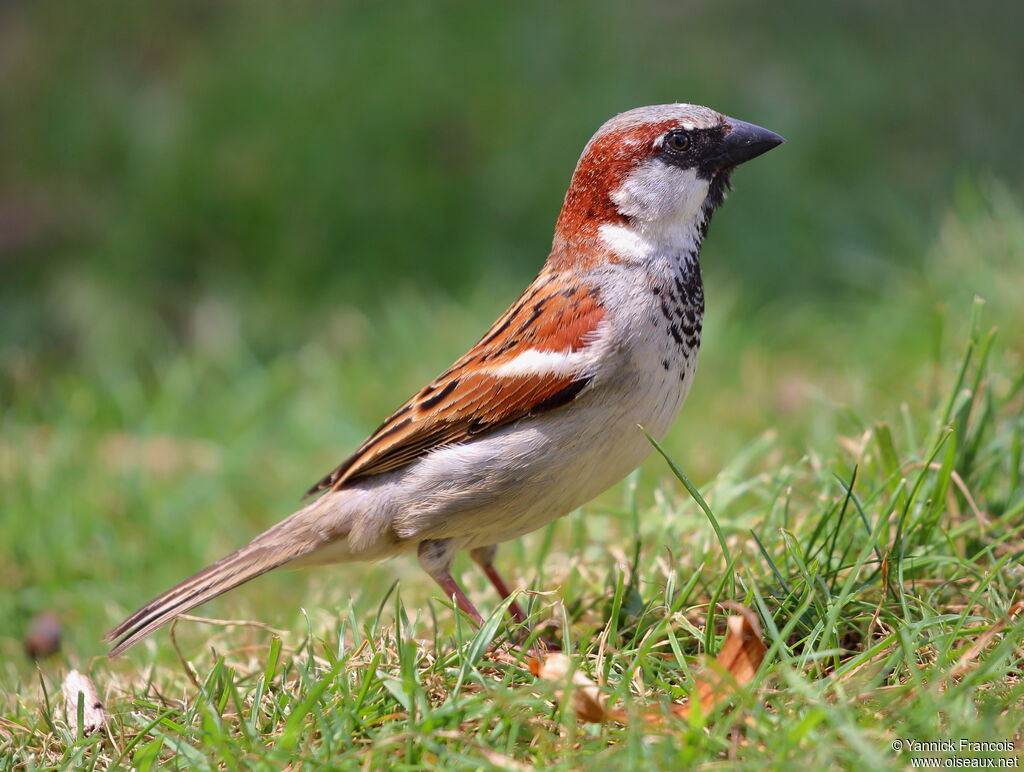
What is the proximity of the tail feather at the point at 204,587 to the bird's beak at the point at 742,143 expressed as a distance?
1.66m

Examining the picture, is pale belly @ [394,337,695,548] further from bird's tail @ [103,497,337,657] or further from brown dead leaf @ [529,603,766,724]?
brown dead leaf @ [529,603,766,724]

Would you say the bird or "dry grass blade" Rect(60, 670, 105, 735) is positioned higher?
the bird

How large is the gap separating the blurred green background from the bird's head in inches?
58.1

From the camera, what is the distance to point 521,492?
3018 mm

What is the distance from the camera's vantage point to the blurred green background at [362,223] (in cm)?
488

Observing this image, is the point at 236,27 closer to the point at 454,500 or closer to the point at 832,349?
the point at 832,349

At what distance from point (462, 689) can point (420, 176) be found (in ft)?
15.9

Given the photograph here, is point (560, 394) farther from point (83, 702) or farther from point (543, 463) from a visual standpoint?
point (83, 702)

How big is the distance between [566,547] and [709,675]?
1.50 m

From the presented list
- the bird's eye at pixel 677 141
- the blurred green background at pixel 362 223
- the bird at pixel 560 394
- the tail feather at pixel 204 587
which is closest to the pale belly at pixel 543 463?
the bird at pixel 560 394

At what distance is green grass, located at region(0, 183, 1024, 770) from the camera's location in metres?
2.38

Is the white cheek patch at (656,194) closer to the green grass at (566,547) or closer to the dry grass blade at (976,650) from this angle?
the green grass at (566,547)

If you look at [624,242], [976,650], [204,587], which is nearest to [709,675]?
[976,650]

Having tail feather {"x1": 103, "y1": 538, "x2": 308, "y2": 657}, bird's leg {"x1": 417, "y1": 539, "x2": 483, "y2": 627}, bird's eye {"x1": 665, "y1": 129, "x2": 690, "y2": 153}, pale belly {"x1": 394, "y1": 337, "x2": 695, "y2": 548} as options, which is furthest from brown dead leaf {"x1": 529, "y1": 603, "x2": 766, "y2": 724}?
bird's eye {"x1": 665, "y1": 129, "x2": 690, "y2": 153}
